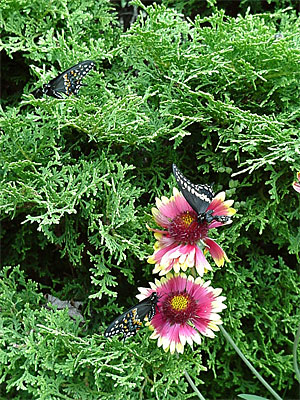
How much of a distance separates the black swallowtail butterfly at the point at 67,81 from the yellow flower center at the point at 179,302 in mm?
585

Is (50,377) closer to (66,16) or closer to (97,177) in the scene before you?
(97,177)

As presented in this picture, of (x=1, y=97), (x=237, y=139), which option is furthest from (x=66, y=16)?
(x=237, y=139)

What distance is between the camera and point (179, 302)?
1.01 metres

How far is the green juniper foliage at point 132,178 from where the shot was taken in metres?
1.19

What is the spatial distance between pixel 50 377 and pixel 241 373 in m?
0.65

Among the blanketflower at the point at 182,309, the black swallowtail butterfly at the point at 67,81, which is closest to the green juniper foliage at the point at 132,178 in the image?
the black swallowtail butterfly at the point at 67,81

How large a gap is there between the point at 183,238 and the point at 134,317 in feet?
0.73

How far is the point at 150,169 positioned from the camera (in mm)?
1408

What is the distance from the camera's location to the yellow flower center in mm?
1007

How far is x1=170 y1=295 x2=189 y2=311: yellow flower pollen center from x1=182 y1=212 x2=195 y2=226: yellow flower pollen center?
0.56 feet

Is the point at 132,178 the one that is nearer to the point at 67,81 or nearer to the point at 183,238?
the point at 67,81

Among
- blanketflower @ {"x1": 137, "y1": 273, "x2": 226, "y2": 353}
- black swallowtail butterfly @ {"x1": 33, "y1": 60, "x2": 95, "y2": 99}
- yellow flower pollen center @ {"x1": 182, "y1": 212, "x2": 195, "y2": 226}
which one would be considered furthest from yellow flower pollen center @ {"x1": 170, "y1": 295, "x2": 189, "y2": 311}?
black swallowtail butterfly @ {"x1": 33, "y1": 60, "x2": 95, "y2": 99}

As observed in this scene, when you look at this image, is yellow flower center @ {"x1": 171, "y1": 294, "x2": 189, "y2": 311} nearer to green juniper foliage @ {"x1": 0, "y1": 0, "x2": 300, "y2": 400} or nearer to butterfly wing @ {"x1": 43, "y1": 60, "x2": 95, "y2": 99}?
green juniper foliage @ {"x1": 0, "y1": 0, "x2": 300, "y2": 400}

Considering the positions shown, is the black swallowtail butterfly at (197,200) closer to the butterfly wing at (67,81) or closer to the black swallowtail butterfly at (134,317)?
the black swallowtail butterfly at (134,317)
